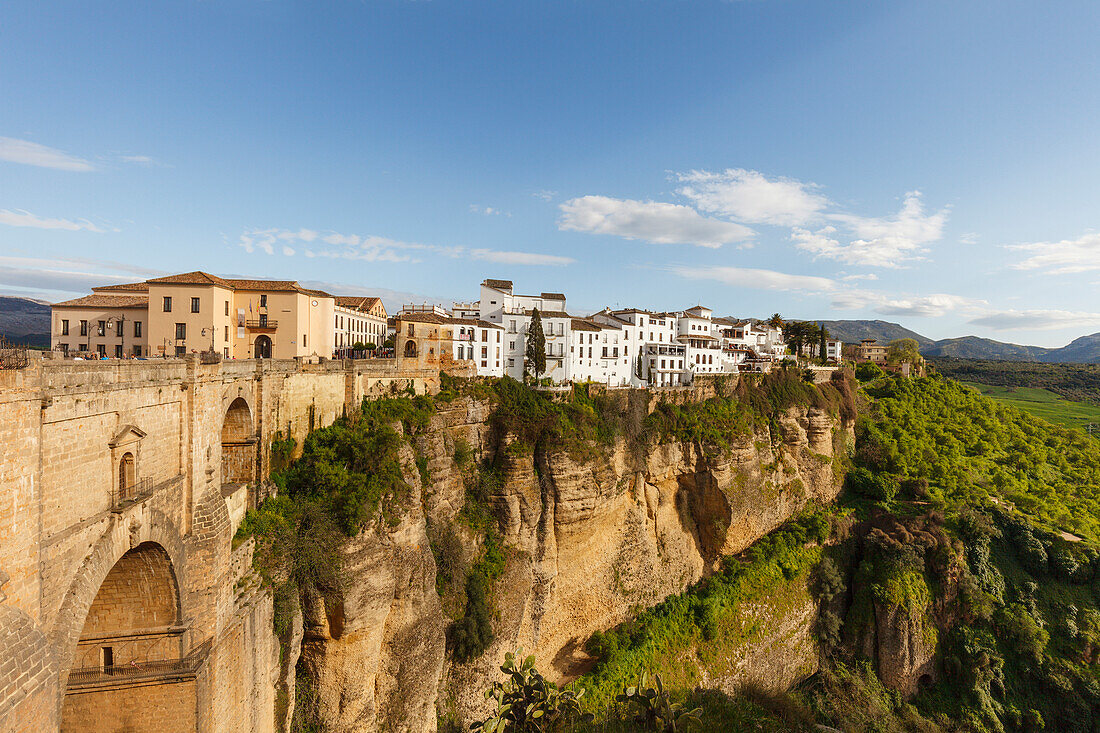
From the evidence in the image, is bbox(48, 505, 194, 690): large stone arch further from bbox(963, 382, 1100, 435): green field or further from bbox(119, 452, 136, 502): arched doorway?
bbox(963, 382, 1100, 435): green field

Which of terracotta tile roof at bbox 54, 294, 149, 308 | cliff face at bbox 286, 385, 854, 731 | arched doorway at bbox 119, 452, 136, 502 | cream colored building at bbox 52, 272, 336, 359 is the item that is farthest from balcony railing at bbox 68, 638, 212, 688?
terracotta tile roof at bbox 54, 294, 149, 308

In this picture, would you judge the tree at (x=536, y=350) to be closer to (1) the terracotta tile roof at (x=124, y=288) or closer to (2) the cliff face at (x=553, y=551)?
(2) the cliff face at (x=553, y=551)

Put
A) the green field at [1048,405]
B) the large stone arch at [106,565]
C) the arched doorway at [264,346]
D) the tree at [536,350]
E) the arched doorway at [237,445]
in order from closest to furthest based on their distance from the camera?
the large stone arch at [106,565], the arched doorway at [237,445], the arched doorway at [264,346], the tree at [536,350], the green field at [1048,405]

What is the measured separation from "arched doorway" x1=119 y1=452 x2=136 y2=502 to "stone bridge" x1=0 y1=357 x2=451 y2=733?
3 cm

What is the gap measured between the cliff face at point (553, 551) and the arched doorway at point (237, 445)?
397 cm

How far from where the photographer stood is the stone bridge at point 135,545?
22.7 feet

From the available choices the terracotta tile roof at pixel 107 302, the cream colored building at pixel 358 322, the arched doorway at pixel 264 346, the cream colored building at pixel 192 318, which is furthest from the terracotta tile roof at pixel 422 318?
the terracotta tile roof at pixel 107 302

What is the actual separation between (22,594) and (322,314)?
20.7 m

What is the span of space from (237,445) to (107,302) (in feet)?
43.4

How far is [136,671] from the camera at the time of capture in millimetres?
10484

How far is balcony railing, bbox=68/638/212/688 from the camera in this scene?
10359 millimetres

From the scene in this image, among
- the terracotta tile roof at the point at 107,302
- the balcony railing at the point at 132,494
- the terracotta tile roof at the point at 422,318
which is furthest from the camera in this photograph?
the terracotta tile roof at the point at 422,318

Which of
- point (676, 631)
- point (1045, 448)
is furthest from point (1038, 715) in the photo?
point (1045, 448)

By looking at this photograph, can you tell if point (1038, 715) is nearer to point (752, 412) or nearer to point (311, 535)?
point (752, 412)
